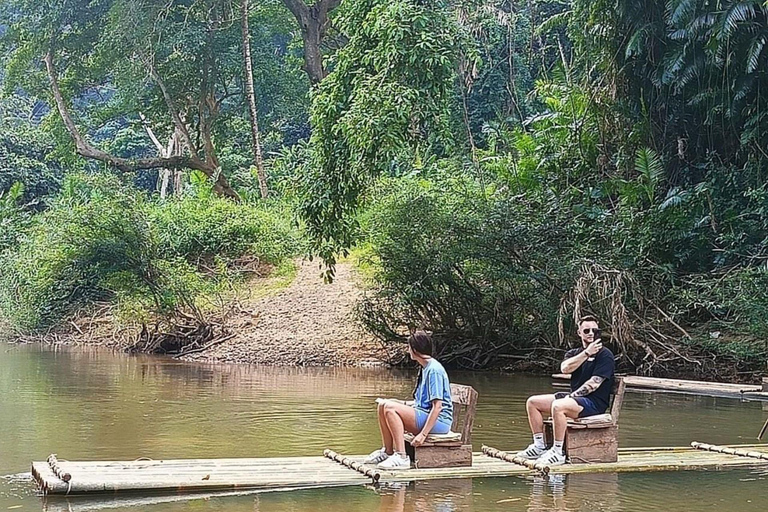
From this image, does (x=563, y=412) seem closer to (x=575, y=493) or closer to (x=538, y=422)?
(x=538, y=422)

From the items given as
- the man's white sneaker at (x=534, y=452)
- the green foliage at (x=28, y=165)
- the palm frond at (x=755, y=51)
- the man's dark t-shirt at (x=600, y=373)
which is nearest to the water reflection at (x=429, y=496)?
the man's white sneaker at (x=534, y=452)

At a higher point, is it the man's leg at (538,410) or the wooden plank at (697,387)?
the man's leg at (538,410)

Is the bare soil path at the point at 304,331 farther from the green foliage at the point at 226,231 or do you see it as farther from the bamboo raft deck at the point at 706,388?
the bamboo raft deck at the point at 706,388

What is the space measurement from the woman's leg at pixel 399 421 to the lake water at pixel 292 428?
1.31 feet

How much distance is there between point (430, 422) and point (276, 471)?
130cm

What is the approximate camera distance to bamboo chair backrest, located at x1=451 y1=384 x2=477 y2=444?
29.2 ft

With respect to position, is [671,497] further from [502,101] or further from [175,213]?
[502,101]

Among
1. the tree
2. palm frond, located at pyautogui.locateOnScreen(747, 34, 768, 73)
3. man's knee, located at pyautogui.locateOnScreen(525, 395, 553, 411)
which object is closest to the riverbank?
the tree

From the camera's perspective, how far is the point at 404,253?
19.5 meters

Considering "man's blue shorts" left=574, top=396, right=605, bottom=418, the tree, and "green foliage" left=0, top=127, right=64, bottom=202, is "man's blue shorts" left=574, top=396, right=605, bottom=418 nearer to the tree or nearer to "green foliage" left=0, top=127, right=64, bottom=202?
the tree

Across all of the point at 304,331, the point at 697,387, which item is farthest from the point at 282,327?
the point at 697,387

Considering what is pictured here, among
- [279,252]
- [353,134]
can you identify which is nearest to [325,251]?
[353,134]

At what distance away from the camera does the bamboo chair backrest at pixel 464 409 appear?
29.2 ft

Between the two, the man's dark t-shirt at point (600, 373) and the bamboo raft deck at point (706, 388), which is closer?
the man's dark t-shirt at point (600, 373)
